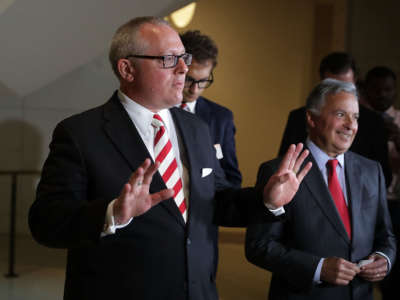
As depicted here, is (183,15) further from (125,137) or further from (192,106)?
(125,137)

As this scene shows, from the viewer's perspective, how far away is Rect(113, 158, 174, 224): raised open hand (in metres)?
1.69

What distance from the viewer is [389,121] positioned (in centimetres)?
411

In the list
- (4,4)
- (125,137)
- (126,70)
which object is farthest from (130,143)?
(4,4)

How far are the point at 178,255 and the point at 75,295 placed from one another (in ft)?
1.19

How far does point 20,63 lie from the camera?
4.59 m

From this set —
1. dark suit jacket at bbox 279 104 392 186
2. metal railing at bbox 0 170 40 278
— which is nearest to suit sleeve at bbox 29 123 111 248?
dark suit jacket at bbox 279 104 392 186

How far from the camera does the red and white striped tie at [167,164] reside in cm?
204

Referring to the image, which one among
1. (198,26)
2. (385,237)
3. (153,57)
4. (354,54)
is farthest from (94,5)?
(354,54)

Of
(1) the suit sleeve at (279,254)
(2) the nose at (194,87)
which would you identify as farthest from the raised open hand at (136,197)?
(2) the nose at (194,87)

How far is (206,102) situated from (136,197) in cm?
186

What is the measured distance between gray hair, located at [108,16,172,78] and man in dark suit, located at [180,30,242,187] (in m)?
1.06

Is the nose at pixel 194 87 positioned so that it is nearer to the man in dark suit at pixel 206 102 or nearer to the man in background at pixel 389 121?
the man in dark suit at pixel 206 102

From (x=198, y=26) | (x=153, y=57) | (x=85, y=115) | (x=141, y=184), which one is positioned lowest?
(x=141, y=184)

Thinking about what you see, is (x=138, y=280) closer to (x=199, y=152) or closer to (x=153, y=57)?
(x=199, y=152)
